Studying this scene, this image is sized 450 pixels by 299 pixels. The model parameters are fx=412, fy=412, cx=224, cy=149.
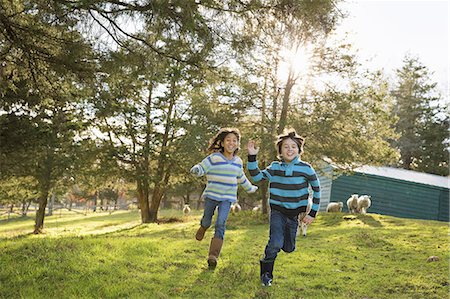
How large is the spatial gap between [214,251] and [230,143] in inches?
60.6

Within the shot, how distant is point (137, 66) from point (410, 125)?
40976 millimetres

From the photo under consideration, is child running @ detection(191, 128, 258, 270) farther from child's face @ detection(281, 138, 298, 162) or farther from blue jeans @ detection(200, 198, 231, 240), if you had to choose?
child's face @ detection(281, 138, 298, 162)

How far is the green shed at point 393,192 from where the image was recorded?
24.4 m

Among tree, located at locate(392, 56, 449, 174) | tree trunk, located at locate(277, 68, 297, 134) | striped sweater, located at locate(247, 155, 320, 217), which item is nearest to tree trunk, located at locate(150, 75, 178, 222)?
tree trunk, located at locate(277, 68, 297, 134)

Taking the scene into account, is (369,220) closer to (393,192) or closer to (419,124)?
(393,192)

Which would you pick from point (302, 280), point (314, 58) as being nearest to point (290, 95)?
point (314, 58)

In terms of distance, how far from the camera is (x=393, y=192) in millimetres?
24609

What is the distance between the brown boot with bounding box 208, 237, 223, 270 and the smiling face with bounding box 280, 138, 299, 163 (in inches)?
59.3

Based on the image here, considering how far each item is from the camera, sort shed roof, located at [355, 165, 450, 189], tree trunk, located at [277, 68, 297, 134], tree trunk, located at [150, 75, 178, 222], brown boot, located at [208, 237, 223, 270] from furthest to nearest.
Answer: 1. shed roof, located at [355, 165, 450, 189]
2. tree trunk, located at [150, 75, 178, 222]
3. tree trunk, located at [277, 68, 297, 134]
4. brown boot, located at [208, 237, 223, 270]

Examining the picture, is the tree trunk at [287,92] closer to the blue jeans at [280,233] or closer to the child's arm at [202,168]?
the child's arm at [202,168]

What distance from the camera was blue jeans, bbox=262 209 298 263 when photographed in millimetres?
5133

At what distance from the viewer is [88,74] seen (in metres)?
7.15

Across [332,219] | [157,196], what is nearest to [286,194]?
[332,219]

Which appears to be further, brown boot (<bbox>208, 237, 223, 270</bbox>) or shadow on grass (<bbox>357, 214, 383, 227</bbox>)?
shadow on grass (<bbox>357, 214, 383, 227</bbox>)
